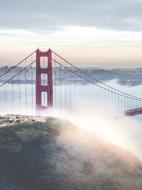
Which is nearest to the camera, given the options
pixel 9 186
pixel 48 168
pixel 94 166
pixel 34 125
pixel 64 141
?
pixel 9 186

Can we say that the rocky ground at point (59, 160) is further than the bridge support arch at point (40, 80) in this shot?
No

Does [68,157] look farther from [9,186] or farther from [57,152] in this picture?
[9,186]

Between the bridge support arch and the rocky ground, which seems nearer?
the rocky ground

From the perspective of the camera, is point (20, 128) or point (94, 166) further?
point (20, 128)

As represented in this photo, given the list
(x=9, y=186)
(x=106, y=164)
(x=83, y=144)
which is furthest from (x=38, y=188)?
(x=83, y=144)

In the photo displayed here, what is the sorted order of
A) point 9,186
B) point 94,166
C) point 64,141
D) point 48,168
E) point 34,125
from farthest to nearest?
point 34,125 < point 64,141 < point 94,166 < point 48,168 < point 9,186

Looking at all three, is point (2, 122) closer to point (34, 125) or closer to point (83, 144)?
point (34, 125)

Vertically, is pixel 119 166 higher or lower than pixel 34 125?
lower
